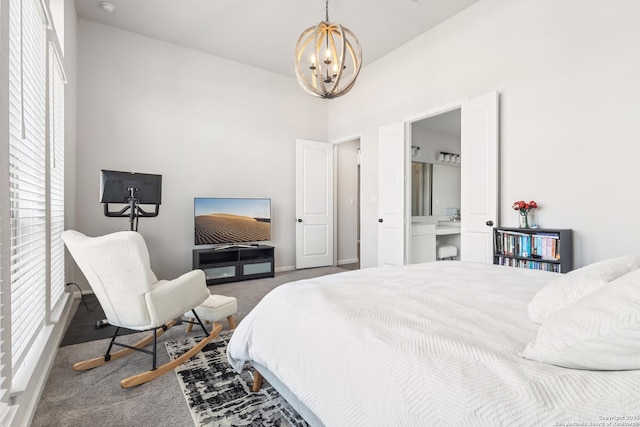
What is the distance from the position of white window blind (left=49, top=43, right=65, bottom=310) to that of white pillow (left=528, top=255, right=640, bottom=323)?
9.52ft

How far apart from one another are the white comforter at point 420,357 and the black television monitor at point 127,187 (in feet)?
6.48

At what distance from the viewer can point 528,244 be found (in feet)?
9.18

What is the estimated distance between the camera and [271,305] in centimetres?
148

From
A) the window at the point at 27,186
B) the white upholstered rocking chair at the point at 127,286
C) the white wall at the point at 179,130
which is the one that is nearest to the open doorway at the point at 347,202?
the white wall at the point at 179,130

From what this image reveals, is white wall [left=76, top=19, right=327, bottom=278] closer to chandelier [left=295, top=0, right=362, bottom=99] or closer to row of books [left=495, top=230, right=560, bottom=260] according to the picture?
chandelier [left=295, top=0, right=362, bottom=99]

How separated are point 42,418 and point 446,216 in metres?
5.74

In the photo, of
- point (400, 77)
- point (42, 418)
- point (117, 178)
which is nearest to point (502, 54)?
point (400, 77)

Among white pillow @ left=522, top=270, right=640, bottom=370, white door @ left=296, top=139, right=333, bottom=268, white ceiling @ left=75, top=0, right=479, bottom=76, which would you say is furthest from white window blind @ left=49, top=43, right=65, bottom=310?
white door @ left=296, top=139, right=333, bottom=268

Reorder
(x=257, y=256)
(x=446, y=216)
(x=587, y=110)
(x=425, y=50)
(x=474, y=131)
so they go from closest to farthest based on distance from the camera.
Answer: (x=587, y=110)
(x=474, y=131)
(x=425, y=50)
(x=257, y=256)
(x=446, y=216)

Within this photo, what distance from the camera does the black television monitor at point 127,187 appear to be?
2768mm

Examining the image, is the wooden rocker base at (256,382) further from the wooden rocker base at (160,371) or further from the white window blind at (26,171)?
the white window blind at (26,171)

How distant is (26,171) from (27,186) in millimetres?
98

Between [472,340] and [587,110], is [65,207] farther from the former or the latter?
[587,110]

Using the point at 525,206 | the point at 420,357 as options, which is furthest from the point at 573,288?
the point at 525,206
